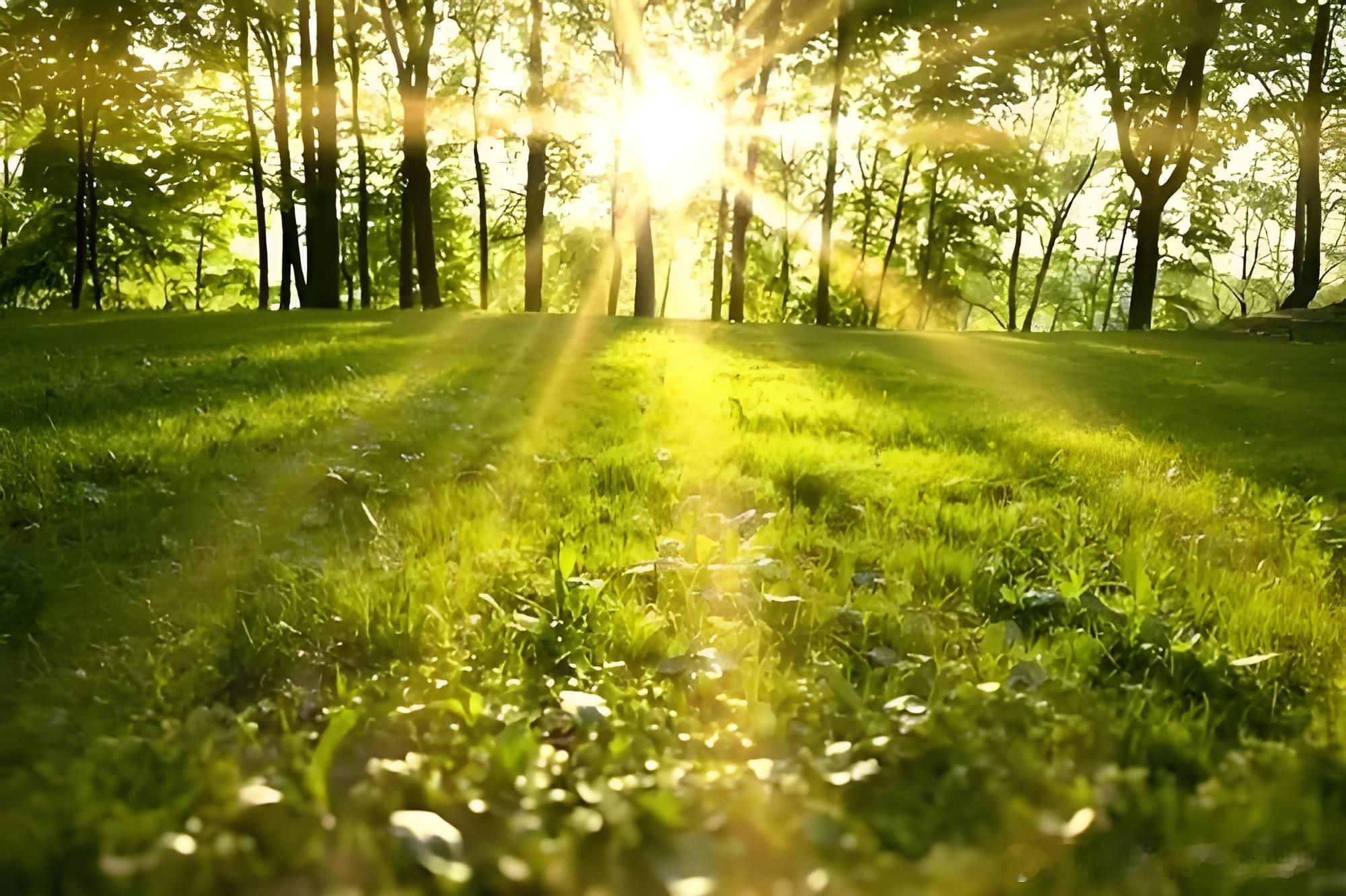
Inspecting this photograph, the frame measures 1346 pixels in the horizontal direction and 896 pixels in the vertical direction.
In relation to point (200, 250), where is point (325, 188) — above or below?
below

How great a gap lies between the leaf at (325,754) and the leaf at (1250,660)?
2.77 m

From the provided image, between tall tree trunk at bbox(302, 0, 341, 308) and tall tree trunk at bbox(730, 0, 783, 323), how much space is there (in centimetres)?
1136

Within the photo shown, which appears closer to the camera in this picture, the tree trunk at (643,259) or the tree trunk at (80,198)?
the tree trunk at (80,198)

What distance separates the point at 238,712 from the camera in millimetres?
2793

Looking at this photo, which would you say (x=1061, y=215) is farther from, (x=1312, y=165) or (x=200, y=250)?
(x=200, y=250)

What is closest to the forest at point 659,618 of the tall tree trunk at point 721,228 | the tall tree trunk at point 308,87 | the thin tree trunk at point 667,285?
the tall tree trunk at point 308,87

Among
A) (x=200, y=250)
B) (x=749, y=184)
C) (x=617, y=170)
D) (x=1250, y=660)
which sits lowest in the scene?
(x=1250, y=660)

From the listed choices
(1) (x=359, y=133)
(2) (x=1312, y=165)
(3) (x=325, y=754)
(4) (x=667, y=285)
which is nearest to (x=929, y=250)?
(2) (x=1312, y=165)

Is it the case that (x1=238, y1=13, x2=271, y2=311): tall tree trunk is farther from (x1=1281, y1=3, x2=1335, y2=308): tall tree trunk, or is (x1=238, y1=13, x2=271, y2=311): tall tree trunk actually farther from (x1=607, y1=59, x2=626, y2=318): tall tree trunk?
(x1=1281, y1=3, x2=1335, y2=308): tall tree trunk

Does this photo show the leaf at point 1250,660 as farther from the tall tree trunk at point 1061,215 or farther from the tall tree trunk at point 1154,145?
the tall tree trunk at point 1061,215

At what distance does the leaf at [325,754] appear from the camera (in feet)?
7.22

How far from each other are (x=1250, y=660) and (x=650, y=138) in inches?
1191

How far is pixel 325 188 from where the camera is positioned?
2241 centimetres

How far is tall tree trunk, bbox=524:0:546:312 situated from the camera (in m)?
27.3
